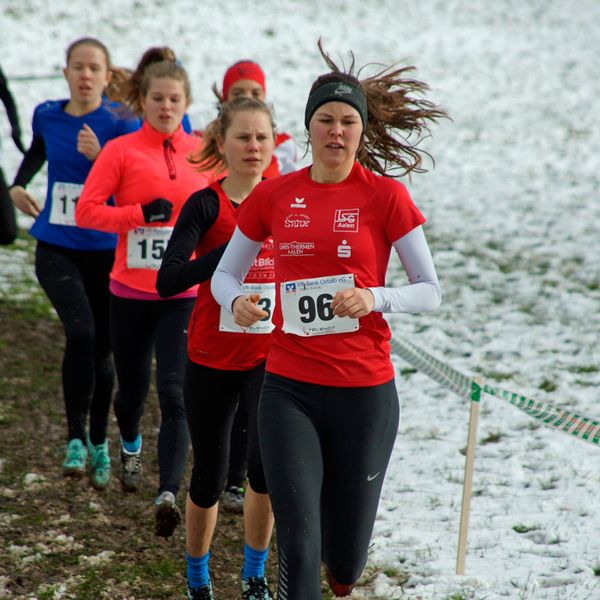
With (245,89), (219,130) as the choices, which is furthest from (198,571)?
(245,89)

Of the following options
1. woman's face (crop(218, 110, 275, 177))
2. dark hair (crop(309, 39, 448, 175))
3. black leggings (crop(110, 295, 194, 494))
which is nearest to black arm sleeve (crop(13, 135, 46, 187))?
black leggings (crop(110, 295, 194, 494))

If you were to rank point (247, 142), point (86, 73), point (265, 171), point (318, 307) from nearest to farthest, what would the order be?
point (318, 307), point (247, 142), point (265, 171), point (86, 73)

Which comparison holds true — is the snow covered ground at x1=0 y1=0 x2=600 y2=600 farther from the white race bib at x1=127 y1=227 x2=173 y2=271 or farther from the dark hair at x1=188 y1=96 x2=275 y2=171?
the white race bib at x1=127 y1=227 x2=173 y2=271

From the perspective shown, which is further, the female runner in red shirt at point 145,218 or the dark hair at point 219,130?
the female runner in red shirt at point 145,218

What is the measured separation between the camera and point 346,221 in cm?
335

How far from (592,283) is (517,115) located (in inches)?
399

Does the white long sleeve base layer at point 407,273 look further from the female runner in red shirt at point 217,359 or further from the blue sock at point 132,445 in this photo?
the blue sock at point 132,445

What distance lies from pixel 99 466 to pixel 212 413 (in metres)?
1.84

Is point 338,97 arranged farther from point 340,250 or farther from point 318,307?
point 318,307

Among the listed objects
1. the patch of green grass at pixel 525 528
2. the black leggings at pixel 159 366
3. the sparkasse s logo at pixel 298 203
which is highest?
the sparkasse s logo at pixel 298 203

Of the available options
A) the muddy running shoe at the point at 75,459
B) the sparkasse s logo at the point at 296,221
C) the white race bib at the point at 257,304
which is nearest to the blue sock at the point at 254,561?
the white race bib at the point at 257,304

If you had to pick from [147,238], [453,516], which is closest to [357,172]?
[147,238]

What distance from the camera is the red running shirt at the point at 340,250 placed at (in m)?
3.33

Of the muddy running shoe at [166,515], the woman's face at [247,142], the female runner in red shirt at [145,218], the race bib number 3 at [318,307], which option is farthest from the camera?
the female runner in red shirt at [145,218]
